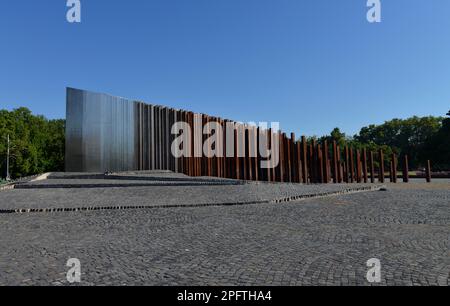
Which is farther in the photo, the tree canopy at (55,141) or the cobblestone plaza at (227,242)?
the tree canopy at (55,141)

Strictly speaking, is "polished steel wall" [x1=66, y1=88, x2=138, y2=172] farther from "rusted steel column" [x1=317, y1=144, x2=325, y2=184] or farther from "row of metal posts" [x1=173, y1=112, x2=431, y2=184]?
"rusted steel column" [x1=317, y1=144, x2=325, y2=184]

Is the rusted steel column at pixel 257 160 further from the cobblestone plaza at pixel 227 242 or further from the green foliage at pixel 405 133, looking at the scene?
the green foliage at pixel 405 133

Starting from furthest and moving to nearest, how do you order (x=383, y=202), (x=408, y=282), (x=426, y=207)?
(x=383, y=202) → (x=426, y=207) → (x=408, y=282)

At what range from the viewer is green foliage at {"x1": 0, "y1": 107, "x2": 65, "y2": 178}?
181 feet

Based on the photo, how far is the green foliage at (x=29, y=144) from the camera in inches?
2168

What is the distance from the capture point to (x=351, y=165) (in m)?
27.1

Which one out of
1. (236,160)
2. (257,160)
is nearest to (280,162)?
(257,160)

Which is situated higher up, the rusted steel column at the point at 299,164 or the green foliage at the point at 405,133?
the green foliage at the point at 405,133

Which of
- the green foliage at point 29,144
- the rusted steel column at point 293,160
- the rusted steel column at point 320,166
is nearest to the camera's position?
the rusted steel column at point 293,160

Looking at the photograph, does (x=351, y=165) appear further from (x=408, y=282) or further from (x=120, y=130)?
(x=408, y=282)

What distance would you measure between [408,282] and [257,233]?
3.56 meters

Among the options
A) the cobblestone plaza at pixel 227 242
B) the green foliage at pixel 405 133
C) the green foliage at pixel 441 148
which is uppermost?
the green foliage at pixel 405 133

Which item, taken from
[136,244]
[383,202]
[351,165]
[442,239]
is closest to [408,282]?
[442,239]

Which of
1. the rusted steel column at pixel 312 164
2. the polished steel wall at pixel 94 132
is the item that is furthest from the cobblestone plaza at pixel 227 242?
the polished steel wall at pixel 94 132
